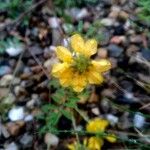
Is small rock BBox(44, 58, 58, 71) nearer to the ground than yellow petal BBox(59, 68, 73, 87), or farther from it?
nearer to the ground

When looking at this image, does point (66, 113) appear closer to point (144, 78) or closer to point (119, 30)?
point (144, 78)

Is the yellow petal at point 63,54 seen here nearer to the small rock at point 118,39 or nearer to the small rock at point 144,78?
the small rock at point 144,78

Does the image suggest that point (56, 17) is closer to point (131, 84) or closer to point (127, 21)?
point (127, 21)

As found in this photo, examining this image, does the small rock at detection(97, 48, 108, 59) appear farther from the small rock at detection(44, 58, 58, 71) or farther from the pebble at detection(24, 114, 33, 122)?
the pebble at detection(24, 114, 33, 122)

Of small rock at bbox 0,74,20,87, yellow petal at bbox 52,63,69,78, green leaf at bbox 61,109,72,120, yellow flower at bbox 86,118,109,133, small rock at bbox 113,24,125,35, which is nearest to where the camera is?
yellow petal at bbox 52,63,69,78

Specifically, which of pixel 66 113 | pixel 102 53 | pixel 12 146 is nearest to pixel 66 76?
pixel 66 113

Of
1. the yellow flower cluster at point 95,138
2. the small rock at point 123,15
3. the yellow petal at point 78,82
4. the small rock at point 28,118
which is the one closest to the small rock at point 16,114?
A: the small rock at point 28,118

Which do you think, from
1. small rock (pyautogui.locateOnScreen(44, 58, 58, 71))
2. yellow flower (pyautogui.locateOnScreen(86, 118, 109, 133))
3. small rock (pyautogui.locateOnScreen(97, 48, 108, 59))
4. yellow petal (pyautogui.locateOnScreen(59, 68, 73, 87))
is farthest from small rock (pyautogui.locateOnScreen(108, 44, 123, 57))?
yellow petal (pyautogui.locateOnScreen(59, 68, 73, 87))
